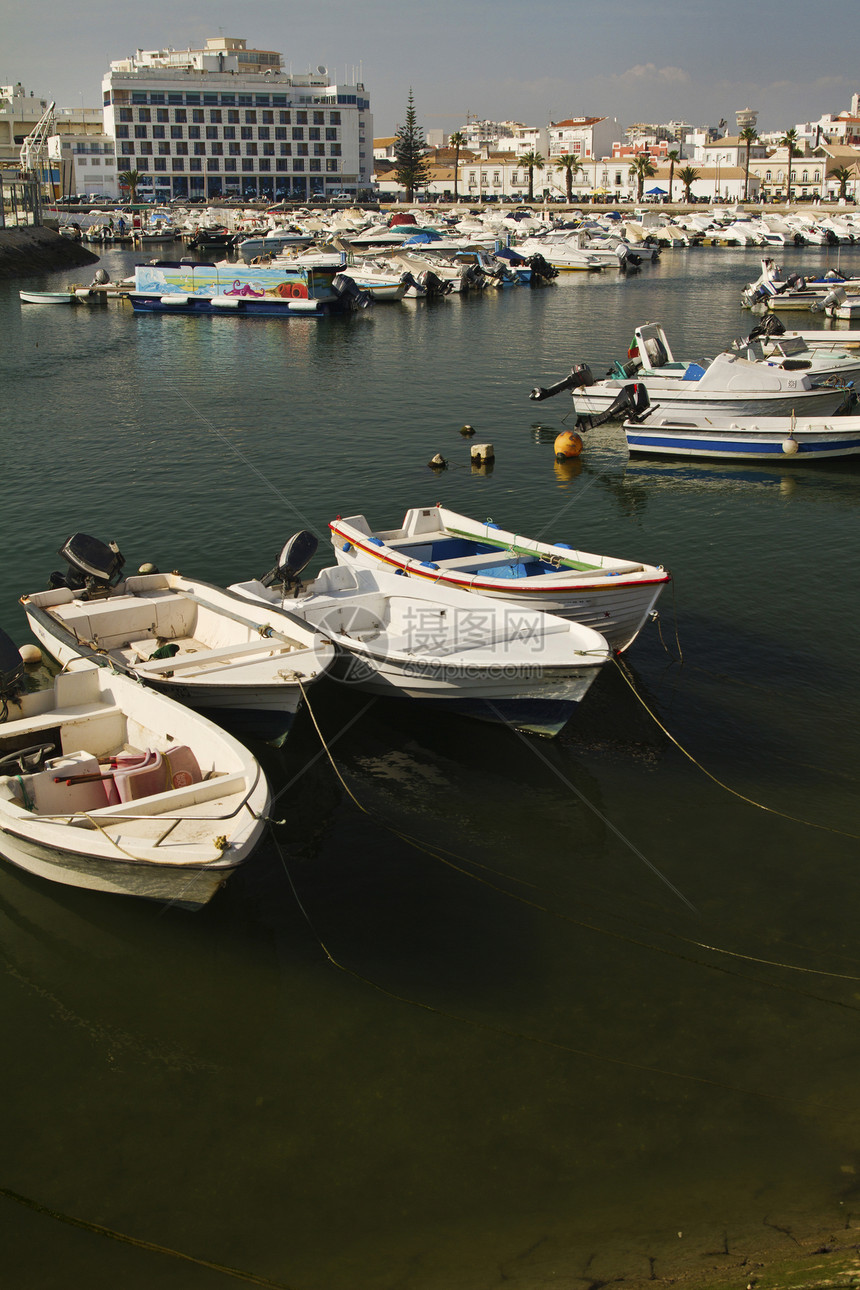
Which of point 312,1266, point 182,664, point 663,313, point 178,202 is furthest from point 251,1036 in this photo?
point 178,202

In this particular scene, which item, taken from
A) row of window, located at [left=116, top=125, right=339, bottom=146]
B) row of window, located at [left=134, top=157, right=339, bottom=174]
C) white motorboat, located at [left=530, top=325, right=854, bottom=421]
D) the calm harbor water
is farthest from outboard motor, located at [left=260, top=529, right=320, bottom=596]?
row of window, located at [left=116, top=125, right=339, bottom=146]

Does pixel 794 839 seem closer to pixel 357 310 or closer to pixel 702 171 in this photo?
pixel 357 310

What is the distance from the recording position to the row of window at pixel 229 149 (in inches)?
6570

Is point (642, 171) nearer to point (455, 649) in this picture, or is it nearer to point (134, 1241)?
point (455, 649)

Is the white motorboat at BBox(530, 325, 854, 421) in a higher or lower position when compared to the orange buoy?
higher

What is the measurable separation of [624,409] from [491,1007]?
22.7 m

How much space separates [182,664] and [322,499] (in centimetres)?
1261

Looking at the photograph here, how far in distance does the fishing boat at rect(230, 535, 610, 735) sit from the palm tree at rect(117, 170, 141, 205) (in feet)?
519

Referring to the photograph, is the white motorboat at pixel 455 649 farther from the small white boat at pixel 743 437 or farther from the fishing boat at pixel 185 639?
the small white boat at pixel 743 437

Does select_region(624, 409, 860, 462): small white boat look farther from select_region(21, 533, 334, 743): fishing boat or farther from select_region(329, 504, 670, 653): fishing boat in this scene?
select_region(21, 533, 334, 743): fishing boat

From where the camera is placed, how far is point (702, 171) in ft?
561

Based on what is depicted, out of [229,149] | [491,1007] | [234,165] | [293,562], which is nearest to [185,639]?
[293,562]

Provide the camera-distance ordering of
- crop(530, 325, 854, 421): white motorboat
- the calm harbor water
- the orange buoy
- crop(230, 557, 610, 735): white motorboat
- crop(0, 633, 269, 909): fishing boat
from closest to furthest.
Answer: the calm harbor water, crop(0, 633, 269, 909): fishing boat, crop(230, 557, 610, 735): white motorboat, crop(530, 325, 854, 421): white motorboat, the orange buoy

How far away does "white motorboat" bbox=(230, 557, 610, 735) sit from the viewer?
13109mm
